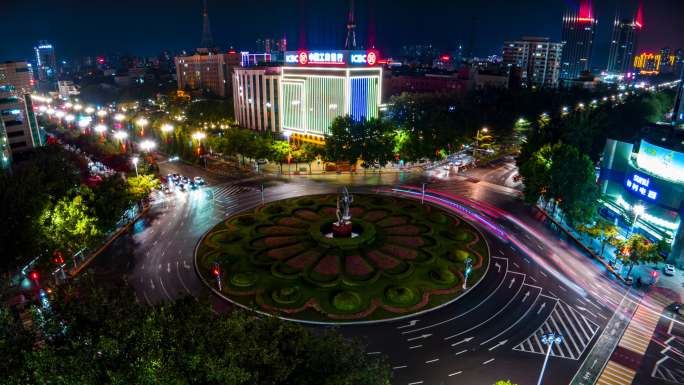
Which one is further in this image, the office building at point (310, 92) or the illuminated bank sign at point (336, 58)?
the office building at point (310, 92)

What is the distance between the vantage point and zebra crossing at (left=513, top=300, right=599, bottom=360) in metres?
37.5

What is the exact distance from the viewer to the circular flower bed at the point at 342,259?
44062mm

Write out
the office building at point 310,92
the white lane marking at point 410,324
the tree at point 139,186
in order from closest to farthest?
1. the white lane marking at point 410,324
2. the tree at point 139,186
3. the office building at point 310,92

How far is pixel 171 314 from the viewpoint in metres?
22.9

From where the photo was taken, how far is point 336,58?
351ft

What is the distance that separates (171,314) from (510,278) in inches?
1586

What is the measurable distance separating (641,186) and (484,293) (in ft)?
118

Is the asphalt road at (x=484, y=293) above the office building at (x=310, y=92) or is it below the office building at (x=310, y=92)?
below

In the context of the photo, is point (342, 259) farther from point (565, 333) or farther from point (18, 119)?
point (18, 119)

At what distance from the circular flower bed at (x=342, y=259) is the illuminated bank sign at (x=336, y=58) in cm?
4994

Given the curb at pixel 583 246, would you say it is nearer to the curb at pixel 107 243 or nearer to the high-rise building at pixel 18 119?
the curb at pixel 107 243

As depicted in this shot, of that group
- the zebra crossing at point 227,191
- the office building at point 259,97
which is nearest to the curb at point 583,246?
the zebra crossing at point 227,191

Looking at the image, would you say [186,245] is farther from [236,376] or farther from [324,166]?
[324,166]

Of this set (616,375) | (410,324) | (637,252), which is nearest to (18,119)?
(410,324)
